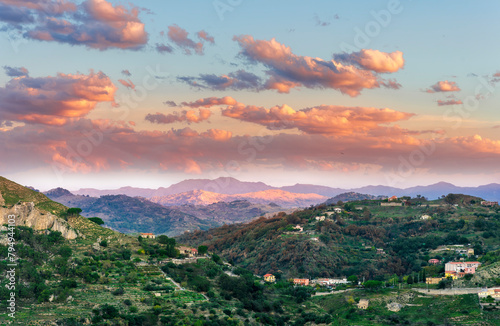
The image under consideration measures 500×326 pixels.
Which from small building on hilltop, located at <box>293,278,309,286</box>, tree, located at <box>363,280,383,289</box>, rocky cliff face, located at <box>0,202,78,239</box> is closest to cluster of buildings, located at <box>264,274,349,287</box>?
small building on hilltop, located at <box>293,278,309,286</box>

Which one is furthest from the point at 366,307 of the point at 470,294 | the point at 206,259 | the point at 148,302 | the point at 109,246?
the point at 109,246

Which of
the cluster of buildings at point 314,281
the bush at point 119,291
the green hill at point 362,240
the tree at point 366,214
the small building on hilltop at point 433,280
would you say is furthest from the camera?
the tree at point 366,214

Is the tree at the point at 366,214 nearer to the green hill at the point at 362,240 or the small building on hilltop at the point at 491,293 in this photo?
the green hill at the point at 362,240

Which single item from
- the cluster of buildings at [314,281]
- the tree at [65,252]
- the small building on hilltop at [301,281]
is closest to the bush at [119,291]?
the tree at [65,252]

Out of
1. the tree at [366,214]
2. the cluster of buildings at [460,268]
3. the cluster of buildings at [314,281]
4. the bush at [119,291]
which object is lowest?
the cluster of buildings at [314,281]

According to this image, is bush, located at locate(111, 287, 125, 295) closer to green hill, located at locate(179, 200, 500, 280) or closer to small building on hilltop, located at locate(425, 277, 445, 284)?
small building on hilltop, located at locate(425, 277, 445, 284)

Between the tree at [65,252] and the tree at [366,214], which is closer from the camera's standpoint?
the tree at [65,252]

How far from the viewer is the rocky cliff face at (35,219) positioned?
278ft

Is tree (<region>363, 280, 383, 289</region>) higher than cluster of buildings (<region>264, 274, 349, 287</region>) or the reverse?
higher

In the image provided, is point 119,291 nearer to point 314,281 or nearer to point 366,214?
point 314,281

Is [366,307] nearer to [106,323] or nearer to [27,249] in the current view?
[106,323]

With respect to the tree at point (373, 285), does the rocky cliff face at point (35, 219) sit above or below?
above

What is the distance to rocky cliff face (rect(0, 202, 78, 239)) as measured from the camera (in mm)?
84875

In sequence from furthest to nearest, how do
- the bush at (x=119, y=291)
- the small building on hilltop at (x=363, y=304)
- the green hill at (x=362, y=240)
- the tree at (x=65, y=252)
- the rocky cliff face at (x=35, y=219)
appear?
the green hill at (x=362, y=240), the small building on hilltop at (x=363, y=304), the rocky cliff face at (x=35, y=219), the tree at (x=65, y=252), the bush at (x=119, y=291)
